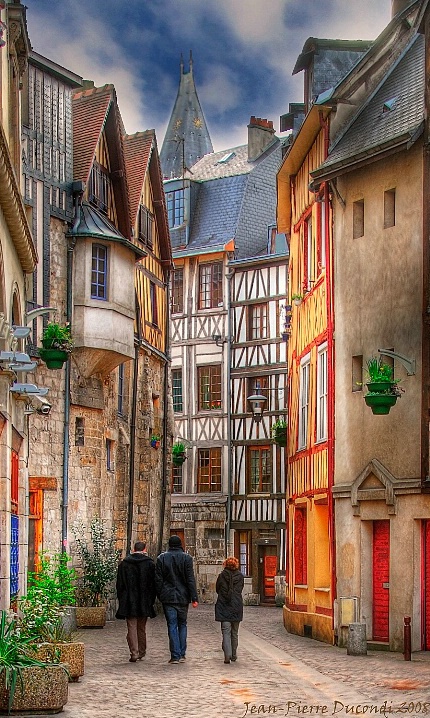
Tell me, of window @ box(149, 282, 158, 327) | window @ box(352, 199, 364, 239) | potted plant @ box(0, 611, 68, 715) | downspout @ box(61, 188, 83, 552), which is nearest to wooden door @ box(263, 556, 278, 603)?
window @ box(149, 282, 158, 327)

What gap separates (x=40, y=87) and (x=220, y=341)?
672 inches

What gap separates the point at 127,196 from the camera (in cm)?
2725

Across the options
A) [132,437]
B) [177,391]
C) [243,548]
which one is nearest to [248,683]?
[132,437]

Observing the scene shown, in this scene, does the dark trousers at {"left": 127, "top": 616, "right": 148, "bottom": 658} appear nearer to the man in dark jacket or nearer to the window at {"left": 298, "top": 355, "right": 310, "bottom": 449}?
the man in dark jacket

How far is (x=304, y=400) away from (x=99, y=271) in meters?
4.68

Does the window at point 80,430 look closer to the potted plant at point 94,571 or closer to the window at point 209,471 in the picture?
the potted plant at point 94,571

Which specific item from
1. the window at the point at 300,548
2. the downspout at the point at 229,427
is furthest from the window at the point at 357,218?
the downspout at the point at 229,427

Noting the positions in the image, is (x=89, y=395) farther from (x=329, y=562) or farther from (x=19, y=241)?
(x=19, y=241)

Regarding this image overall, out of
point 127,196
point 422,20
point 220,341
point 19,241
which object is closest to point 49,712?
point 19,241

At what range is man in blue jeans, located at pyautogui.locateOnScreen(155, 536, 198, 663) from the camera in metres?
15.4

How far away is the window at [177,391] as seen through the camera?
1606 inches

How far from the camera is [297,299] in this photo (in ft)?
78.3

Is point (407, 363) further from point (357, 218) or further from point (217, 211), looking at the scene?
point (217, 211)

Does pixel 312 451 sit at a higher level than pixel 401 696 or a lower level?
higher
